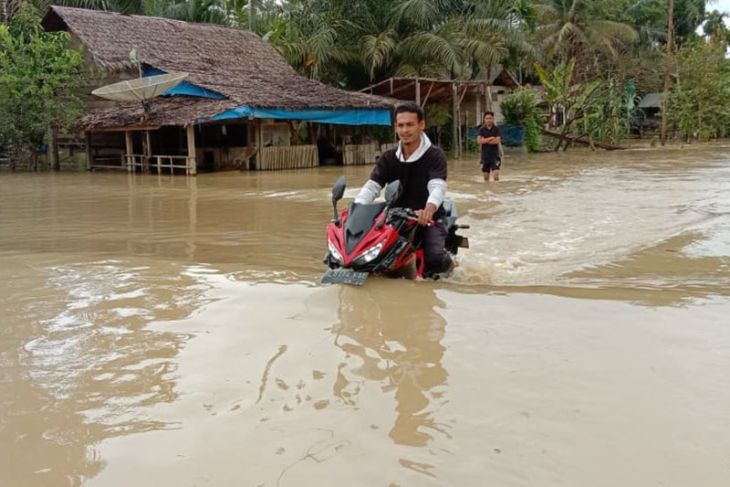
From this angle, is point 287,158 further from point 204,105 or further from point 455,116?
point 455,116

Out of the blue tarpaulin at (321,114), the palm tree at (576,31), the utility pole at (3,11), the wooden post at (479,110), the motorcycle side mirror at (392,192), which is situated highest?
the palm tree at (576,31)

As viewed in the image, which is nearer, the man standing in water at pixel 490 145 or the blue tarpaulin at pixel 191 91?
the man standing in water at pixel 490 145

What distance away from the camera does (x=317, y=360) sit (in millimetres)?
3648

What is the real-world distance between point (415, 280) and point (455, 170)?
50.2 ft

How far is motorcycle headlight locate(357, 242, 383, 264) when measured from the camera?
4.75 metres

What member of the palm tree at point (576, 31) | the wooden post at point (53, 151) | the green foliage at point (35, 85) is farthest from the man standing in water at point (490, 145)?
the palm tree at point (576, 31)

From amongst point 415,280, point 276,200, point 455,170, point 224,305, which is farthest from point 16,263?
point 455,170

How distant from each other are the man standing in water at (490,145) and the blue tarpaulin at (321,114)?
22.0 feet

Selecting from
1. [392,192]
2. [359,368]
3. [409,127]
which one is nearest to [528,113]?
[409,127]

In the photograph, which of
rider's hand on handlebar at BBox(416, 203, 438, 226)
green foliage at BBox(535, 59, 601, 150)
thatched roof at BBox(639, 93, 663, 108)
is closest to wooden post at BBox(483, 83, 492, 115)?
green foliage at BBox(535, 59, 601, 150)

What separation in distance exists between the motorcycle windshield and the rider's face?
551mm

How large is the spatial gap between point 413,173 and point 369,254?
89 cm

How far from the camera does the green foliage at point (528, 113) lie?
103 ft

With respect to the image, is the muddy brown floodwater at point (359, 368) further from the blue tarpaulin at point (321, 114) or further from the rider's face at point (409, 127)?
the blue tarpaulin at point (321, 114)
